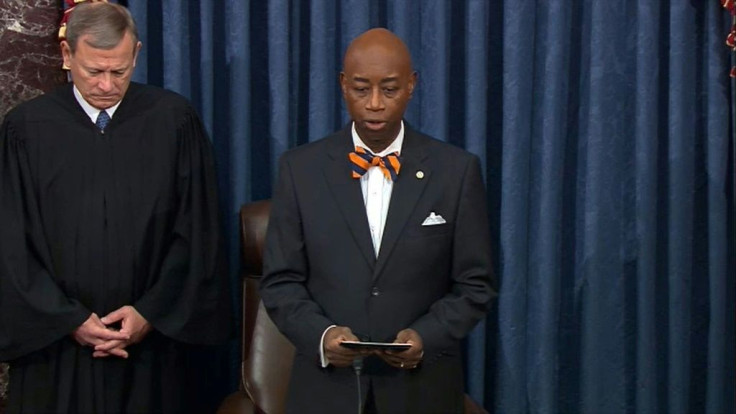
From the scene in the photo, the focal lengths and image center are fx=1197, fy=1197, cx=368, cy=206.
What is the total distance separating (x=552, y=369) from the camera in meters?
3.77

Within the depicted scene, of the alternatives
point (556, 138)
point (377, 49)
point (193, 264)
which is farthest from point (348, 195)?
point (556, 138)

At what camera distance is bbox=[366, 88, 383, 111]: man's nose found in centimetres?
273

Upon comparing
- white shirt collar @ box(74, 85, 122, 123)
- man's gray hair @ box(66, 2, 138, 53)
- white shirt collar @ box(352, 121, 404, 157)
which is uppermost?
man's gray hair @ box(66, 2, 138, 53)

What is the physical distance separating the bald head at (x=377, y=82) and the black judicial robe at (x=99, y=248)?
69 cm

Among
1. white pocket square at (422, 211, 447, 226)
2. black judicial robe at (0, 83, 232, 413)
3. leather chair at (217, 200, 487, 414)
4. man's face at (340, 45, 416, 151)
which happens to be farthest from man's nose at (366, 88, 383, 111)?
leather chair at (217, 200, 487, 414)

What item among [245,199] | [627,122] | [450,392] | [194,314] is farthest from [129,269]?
[627,122]

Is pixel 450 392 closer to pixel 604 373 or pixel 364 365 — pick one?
pixel 364 365

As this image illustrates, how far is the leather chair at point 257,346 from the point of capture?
11.1 feet

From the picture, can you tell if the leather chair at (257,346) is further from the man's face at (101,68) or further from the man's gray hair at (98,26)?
the man's gray hair at (98,26)

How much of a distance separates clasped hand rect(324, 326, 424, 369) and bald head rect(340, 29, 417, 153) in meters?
0.48

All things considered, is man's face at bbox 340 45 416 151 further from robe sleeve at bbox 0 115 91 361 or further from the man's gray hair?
robe sleeve at bbox 0 115 91 361

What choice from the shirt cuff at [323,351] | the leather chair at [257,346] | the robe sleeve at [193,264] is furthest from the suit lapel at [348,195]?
the leather chair at [257,346]

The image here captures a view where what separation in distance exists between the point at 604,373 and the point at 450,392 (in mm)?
1116

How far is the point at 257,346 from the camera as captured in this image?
11.3 ft
